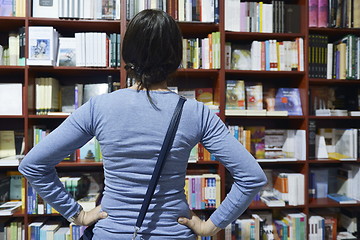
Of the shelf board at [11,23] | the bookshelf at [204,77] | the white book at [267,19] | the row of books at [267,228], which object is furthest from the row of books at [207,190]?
the shelf board at [11,23]

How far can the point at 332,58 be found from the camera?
230cm

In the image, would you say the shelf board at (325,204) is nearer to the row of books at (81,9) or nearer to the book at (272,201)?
the book at (272,201)

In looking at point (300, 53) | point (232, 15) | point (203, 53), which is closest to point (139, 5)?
point (203, 53)

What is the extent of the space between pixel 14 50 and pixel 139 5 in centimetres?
105

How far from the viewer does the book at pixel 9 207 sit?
195cm

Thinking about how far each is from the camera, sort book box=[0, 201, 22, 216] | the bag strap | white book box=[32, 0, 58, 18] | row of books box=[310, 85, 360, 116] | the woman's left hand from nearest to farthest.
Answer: the bag strap < the woman's left hand < book box=[0, 201, 22, 216] < white book box=[32, 0, 58, 18] < row of books box=[310, 85, 360, 116]

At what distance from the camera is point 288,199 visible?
7.31 feet

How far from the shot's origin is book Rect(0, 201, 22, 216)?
1946 mm

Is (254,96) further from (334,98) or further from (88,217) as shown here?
(88,217)

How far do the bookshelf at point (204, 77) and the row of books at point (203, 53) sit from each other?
4 cm

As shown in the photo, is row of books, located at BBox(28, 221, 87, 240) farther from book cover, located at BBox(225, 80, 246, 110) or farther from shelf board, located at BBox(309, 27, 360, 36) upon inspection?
shelf board, located at BBox(309, 27, 360, 36)

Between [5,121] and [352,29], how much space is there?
304 cm

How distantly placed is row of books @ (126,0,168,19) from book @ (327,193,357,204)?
2.13m

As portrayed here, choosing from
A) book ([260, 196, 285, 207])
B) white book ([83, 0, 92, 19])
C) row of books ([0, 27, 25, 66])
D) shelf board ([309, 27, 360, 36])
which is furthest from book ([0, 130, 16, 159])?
shelf board ([309, 27, 360, 36])
